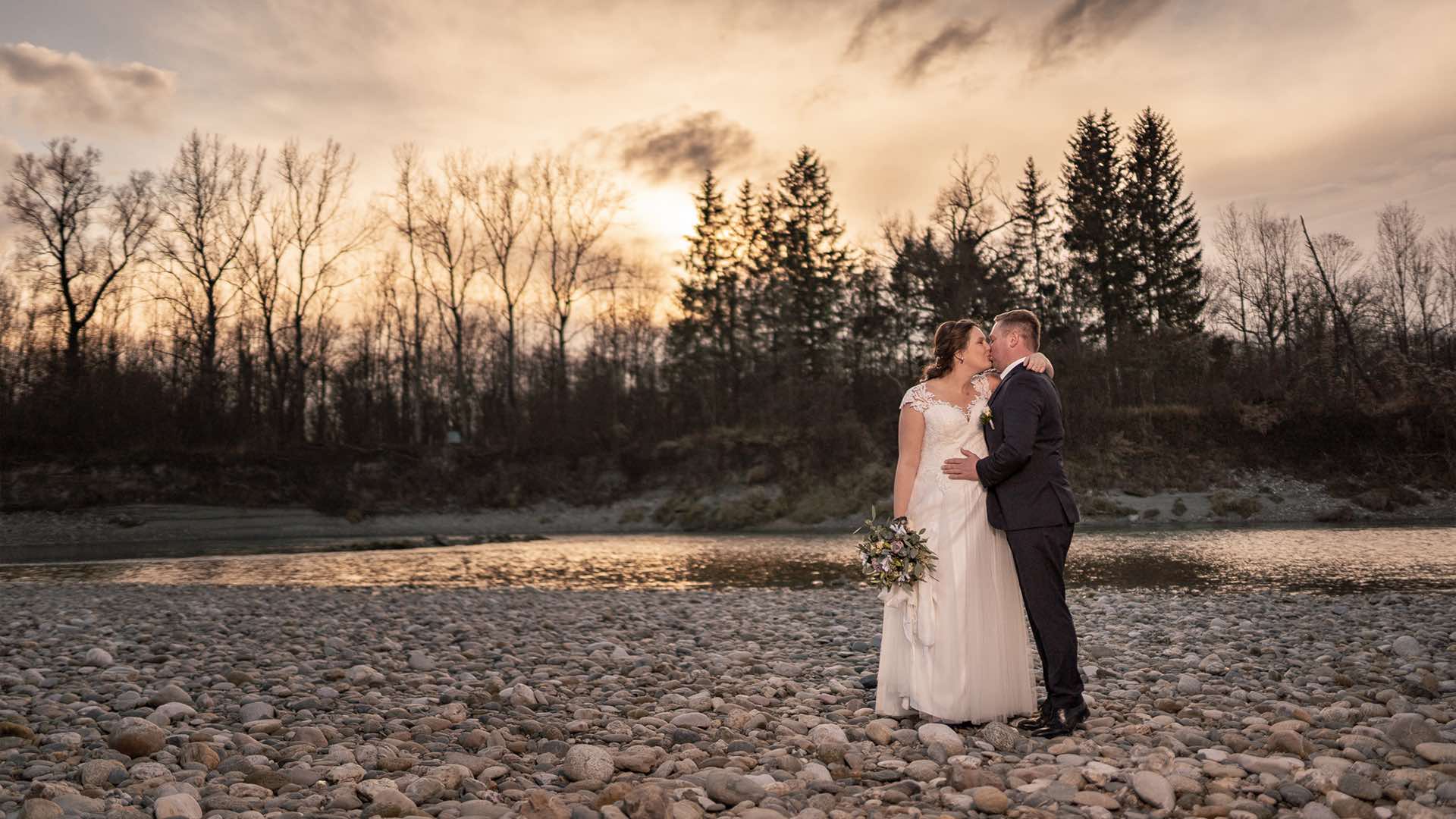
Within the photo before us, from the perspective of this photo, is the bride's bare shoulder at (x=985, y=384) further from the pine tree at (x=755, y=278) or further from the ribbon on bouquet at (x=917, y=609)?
the pine tree at (x=755, y=278)

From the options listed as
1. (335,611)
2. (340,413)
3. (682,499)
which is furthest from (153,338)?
(335,611)

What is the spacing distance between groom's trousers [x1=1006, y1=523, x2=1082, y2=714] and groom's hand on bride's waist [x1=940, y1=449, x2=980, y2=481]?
478 mm

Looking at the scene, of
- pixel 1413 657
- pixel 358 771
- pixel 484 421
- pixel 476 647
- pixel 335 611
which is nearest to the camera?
pixel 358 771

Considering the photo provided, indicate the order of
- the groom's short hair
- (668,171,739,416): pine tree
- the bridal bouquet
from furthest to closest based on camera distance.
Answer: (668,171,739,416): pine tree
the bridal bouquet
the groom's short hair

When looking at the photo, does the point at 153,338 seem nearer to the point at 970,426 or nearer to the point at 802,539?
the point at 802,539

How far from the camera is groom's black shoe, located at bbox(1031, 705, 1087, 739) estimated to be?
507cm

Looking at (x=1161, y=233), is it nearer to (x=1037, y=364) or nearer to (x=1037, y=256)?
(x=1037, y=256)

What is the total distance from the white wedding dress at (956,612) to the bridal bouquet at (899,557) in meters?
0.06

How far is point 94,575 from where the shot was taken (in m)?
20.9

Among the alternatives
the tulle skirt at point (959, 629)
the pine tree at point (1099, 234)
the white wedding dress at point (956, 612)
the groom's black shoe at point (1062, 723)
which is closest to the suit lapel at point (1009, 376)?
the white wedding dress at point (956, 612)

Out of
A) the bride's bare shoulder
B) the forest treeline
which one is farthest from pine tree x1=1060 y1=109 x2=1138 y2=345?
the bride's bare shoulder

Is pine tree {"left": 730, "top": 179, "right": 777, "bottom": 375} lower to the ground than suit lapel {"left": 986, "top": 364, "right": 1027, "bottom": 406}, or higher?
higher

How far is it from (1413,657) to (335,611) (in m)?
12.0

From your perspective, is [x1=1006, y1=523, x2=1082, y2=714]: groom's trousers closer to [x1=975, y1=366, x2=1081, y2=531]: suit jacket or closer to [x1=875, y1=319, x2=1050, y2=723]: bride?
[x1=975, y1=366, x2=1081, y2=531]: suit jacket
